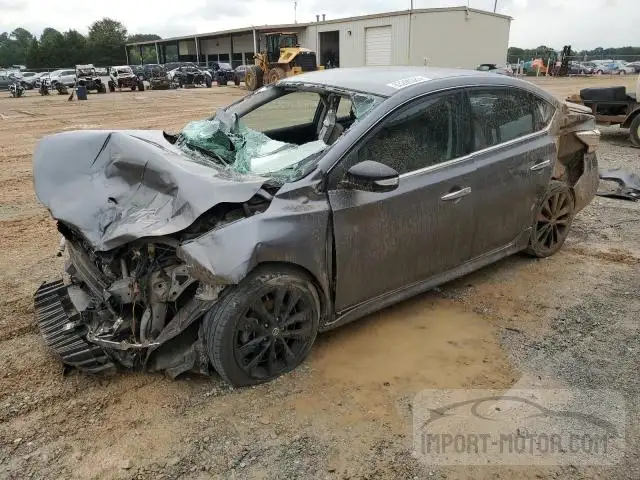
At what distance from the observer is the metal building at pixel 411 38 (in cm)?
3194

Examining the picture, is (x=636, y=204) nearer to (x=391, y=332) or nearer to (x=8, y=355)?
(x=391, y=332)

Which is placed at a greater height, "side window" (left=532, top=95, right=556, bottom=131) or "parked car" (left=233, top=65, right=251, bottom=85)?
"side window" (left=532, top=95, right=556, bottom=131)

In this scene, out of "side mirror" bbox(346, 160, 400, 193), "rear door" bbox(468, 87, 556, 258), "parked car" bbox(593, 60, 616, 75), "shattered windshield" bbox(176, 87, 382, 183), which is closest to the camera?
"side mirror" bbox(346, 160, 400, 193)

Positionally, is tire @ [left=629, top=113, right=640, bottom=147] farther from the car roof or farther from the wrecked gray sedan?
the car roof

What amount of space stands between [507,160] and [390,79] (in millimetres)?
1063

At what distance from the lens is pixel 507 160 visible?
12.7 feet

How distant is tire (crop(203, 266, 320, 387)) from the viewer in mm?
2771

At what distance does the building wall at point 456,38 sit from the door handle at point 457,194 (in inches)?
1203

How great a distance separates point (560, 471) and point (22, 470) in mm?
2485

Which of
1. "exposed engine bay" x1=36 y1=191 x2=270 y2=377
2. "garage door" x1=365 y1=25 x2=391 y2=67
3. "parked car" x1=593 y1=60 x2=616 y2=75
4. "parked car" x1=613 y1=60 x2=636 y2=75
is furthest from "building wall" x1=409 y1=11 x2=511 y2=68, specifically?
"exposed engine bay" x1=36 y1=191 x2=270 y2=377

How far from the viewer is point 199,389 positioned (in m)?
2.99

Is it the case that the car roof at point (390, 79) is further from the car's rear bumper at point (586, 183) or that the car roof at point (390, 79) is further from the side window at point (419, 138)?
the car's rear bumper at point (586, 183)

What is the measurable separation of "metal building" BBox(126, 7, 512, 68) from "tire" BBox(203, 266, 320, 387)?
2644 centimetres

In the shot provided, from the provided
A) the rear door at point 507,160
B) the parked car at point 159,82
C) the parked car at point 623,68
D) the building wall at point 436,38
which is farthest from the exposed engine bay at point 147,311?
the parked car at point 623,68
